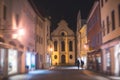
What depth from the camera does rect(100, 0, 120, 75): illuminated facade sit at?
32.6 m

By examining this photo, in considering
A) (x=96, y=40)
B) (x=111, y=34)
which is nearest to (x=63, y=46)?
(x=96, y=40)

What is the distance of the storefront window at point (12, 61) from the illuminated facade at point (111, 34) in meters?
10.6

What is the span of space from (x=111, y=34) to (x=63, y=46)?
3265 inches

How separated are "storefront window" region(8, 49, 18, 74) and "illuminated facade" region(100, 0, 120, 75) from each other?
417 inches

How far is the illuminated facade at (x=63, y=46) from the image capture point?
118 m

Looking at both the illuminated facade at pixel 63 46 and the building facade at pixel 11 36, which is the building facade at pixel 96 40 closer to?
the building facade at pixel 11 36

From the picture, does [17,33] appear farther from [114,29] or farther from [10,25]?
[114,29]

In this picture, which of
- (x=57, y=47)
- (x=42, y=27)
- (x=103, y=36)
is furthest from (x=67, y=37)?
(x=103, y=36)

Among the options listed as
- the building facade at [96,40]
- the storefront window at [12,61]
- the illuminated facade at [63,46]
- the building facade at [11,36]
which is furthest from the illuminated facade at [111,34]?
the illuminated facade at [63,46]

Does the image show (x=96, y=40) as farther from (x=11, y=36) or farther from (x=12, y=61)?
(x=11, y=36)

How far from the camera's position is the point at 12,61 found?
34.2 metres

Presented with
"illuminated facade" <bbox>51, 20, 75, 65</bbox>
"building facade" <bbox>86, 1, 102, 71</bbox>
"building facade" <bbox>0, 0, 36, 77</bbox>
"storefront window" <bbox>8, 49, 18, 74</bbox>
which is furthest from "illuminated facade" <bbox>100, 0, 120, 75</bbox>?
"illuminated facade" <bbox>51, 20, 75, 65</bbox>

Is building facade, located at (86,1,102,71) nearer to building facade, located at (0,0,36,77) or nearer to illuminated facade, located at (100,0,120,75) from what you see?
illuminated facade, located at (100,0,120,75)

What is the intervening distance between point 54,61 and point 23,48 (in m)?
76.5
